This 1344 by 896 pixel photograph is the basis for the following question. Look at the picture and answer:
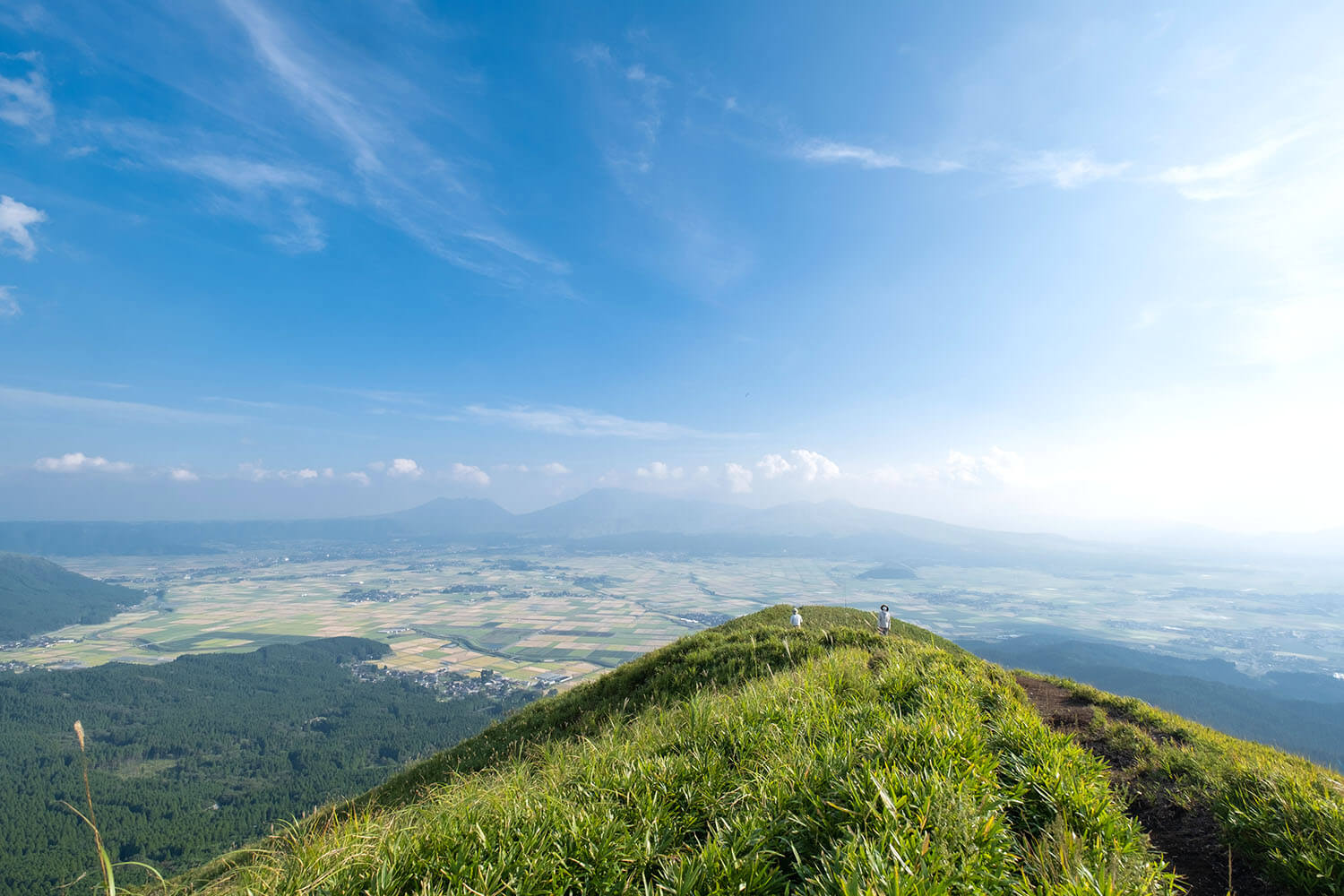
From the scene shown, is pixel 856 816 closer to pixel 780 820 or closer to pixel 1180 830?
pixel 780 820

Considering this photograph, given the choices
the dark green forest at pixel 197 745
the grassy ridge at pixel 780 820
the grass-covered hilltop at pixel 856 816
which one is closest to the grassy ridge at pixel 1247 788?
the grass-covered hilltop at pixel 856 816

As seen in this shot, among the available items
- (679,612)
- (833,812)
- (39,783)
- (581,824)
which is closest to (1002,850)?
(833,812)

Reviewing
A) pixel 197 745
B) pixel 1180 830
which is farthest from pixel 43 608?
pixel 1180 830

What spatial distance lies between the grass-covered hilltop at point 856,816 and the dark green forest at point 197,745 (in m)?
37.9

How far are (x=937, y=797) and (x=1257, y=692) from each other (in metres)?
122

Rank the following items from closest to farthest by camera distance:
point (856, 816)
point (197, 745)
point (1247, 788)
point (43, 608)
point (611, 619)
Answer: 1. point (856, 816)
2. point (1247, 788)
3. point (197, 745)
4. point (611, 619)
5. point (43, 608)

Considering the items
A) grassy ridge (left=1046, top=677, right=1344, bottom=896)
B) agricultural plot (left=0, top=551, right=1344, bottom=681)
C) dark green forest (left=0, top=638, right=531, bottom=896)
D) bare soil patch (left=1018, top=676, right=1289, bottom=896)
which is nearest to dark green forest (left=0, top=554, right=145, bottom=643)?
agricultural plot (left=0, top=551, right=1344, bottom=681)

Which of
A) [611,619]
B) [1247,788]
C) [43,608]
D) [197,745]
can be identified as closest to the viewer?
[1247,788]

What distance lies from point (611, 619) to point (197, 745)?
79112 mm

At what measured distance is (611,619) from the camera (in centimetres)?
13125

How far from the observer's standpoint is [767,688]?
25.4 ft

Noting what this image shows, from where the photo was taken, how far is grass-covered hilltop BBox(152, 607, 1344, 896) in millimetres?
3543

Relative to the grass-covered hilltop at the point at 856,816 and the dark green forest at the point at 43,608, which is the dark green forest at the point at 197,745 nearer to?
the grass-covered hilltop at the point at 856,816

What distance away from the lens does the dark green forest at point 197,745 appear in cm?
4756
